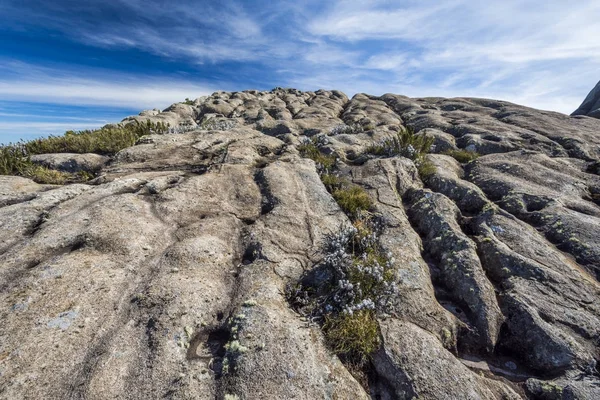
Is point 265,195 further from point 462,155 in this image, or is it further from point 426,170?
point 462,155

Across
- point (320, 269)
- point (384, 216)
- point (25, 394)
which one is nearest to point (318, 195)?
point (384, 216)

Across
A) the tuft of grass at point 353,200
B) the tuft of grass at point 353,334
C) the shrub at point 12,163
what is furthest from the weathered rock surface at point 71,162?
the tuft of grass at point 353,334

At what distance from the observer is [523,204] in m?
9.70

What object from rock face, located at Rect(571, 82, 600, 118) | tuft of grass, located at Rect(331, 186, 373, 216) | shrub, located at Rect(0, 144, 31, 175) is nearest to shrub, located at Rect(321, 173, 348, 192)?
tuft of grass, located at Rect(331, 186, 373, 216)

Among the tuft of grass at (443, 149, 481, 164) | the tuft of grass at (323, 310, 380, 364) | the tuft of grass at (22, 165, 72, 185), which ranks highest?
the tuft of grass at (443, 149, 481, 164)

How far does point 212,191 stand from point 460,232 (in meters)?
7.89

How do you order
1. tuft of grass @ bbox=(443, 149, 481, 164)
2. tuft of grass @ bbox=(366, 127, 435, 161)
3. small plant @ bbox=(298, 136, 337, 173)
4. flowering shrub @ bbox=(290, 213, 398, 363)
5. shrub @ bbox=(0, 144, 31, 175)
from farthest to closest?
tuft of grass @ bbox=(443, 149, 481, 164), tuft of grass @ bbox=(366, 127, 435, 161), small plant @ bbox=(298, 136, 337, 173), shrub @ bbox=(0, 144, 31, 175), flowering shrub @ bbox=(290, 213, 398, 363)

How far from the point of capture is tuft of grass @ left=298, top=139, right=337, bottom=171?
12.2m

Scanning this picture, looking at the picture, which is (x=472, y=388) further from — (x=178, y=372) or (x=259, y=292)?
(x=178, y=372)

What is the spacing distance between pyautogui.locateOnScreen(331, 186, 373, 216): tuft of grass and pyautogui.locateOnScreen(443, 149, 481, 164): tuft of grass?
7.66 m

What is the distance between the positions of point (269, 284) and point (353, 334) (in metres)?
2.09

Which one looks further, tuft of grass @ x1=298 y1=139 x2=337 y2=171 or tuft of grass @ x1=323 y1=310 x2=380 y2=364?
tuft of grass @ x1=298 y1=139 x2=337 y2=171

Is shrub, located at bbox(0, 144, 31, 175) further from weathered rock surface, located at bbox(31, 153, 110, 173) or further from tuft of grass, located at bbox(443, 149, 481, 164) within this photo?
tuft of grass, located at bbox(443, 149, 481, 164)

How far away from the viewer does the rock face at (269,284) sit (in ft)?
14.9
